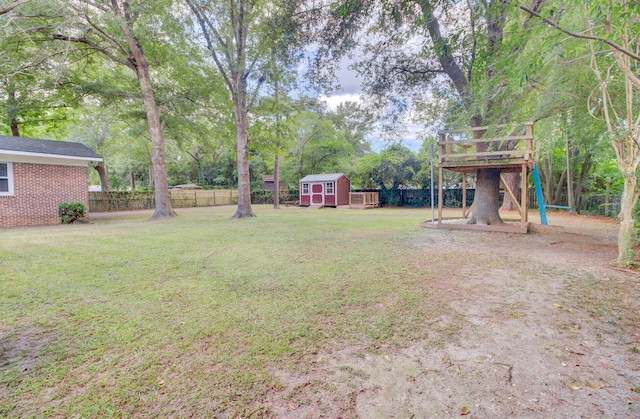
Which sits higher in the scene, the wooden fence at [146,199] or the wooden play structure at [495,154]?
the wooden play structure at [495,154]

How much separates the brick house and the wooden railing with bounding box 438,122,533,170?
1281 cm

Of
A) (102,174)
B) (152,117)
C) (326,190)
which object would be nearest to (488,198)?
(152,117)

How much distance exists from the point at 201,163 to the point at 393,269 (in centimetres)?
3275

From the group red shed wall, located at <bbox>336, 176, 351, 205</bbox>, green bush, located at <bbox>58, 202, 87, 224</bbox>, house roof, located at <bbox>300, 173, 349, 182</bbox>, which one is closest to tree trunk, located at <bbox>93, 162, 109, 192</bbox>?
green bush, located at <bbox>58, 202, 87, 224</bbox>

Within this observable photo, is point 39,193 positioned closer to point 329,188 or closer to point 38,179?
point 38,179

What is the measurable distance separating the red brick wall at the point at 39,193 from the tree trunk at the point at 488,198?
14.3m

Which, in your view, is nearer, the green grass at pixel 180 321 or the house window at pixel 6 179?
the green grass at pixel 180 321

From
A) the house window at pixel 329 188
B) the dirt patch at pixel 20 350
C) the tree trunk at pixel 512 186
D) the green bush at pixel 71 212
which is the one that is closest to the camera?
the dirt patch at pixel 20 350

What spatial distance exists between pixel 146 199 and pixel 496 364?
23375 mm

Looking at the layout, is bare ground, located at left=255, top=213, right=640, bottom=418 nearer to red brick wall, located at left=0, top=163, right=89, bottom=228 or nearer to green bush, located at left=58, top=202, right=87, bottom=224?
green bush, located at left=58, top=202, right=87, bottom=224

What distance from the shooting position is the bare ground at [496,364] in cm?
168

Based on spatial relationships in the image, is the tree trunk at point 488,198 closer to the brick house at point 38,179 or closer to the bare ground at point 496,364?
the bare ground at point 496,364

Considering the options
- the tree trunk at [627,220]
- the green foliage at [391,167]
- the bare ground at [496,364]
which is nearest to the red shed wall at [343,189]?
the green foliage at [391,167]

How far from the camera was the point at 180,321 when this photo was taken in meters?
2.73
